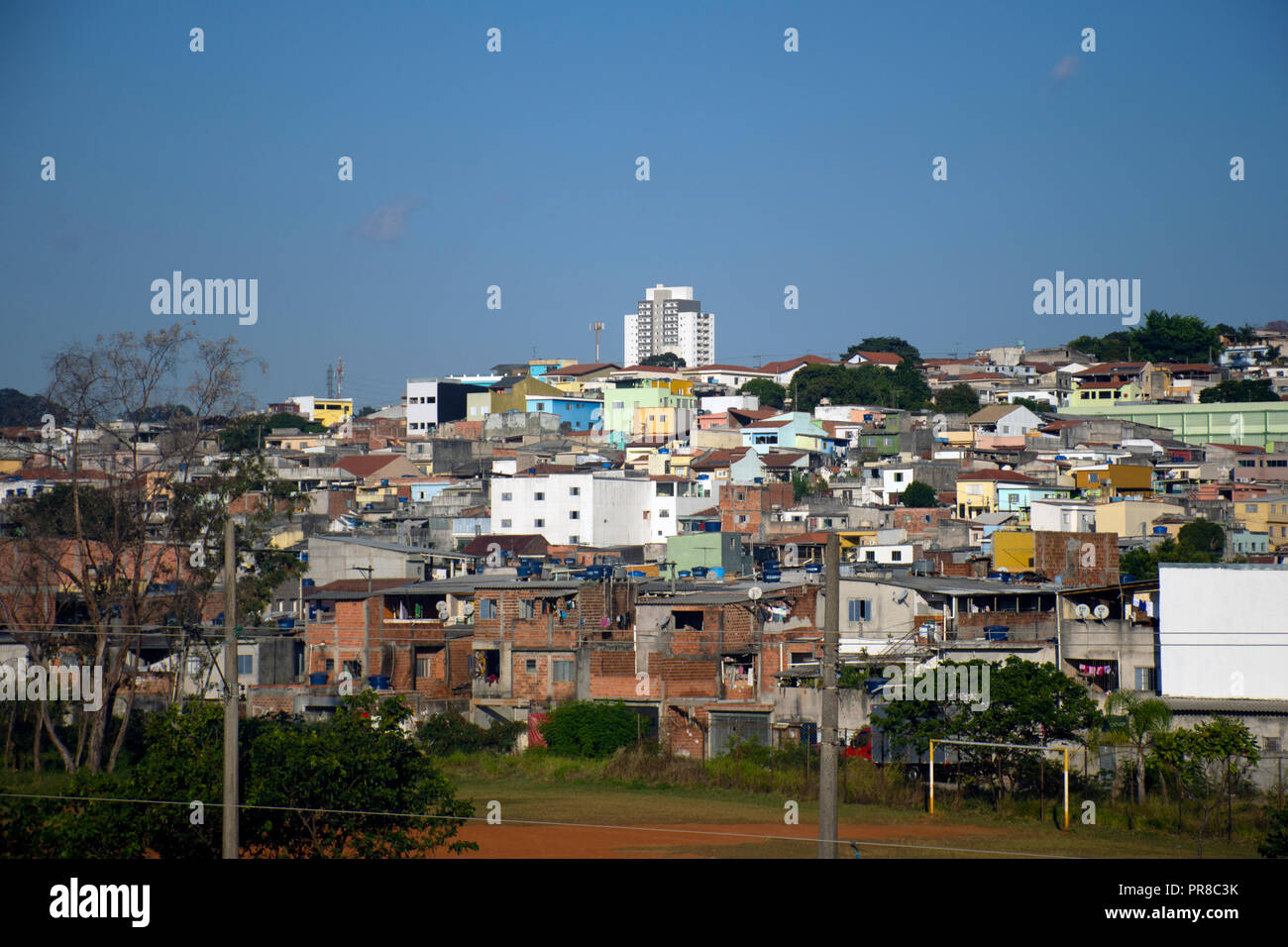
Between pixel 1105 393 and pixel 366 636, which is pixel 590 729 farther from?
pixel 1105 393

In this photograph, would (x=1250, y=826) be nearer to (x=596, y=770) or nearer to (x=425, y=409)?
(x=596, y=770)

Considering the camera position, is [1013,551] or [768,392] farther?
[768,392]

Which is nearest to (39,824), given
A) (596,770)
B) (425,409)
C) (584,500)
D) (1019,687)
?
(596,770)

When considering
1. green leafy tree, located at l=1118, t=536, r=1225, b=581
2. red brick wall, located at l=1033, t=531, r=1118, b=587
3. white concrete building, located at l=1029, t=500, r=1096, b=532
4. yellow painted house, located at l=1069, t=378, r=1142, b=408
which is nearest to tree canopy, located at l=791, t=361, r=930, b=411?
yellow painted house, located at l=1069, t=378, r=1142, b=408

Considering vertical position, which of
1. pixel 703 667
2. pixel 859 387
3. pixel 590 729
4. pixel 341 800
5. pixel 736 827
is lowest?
pixel 736 827

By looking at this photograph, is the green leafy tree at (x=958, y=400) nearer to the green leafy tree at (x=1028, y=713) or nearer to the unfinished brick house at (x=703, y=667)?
the unfinished brick house at (x=703, y=667)

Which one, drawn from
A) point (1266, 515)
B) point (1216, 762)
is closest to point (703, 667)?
point (1216, 762)

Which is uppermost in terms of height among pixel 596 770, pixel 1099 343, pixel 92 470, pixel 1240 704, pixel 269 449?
pixel 1099 343
